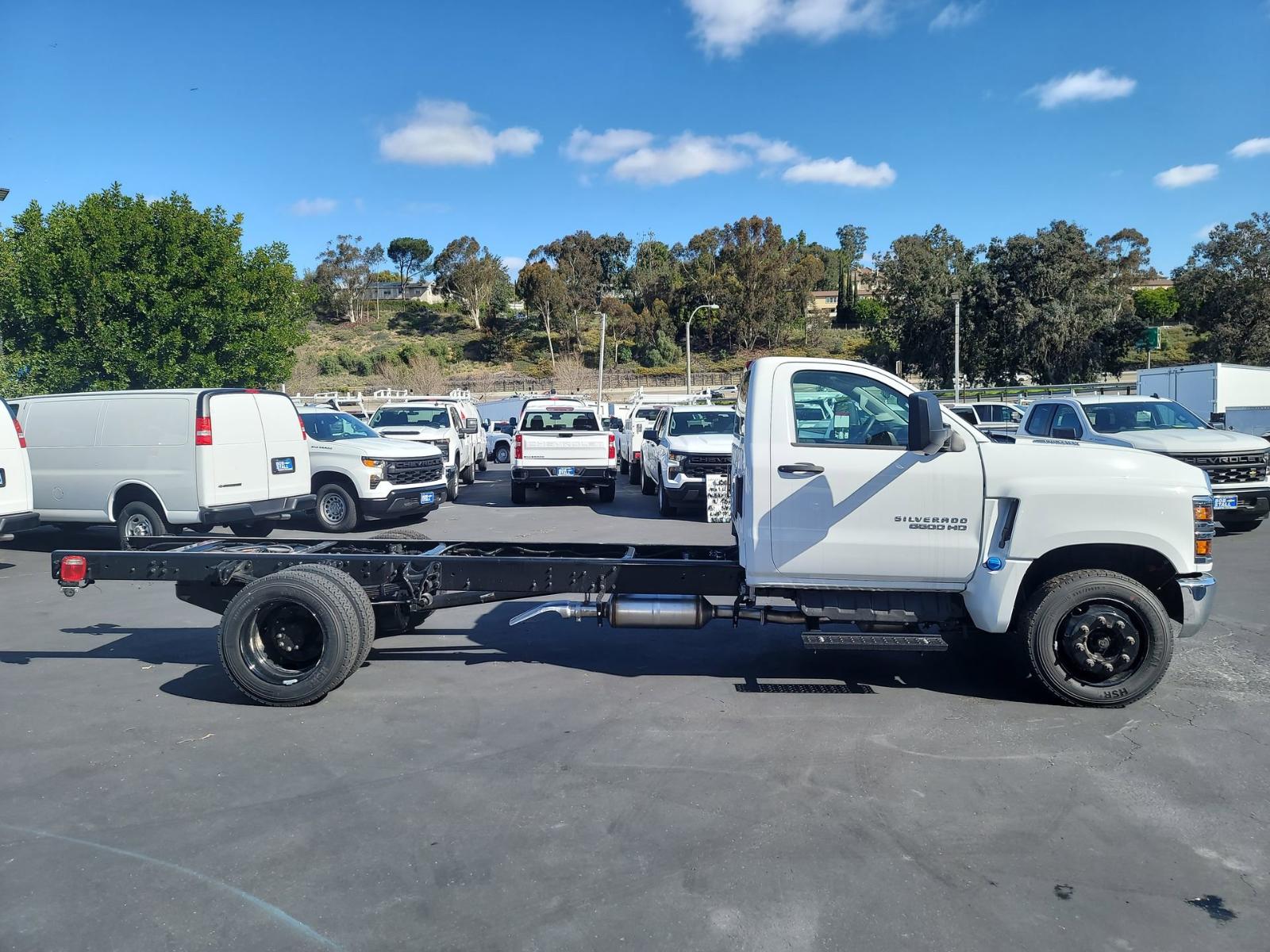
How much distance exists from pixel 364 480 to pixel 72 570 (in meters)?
7.78

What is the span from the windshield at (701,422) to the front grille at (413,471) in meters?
4.27

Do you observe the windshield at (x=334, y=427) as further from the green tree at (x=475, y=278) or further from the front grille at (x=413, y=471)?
the green tree at (x=475, y=278)

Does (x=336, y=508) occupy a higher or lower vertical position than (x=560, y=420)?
lower

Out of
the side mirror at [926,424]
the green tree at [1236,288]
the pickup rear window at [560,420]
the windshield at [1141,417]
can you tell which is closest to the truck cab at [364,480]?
the pickup rear window at [560,420]

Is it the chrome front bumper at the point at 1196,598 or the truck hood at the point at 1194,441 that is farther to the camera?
the truck hood at the point at 1194,441

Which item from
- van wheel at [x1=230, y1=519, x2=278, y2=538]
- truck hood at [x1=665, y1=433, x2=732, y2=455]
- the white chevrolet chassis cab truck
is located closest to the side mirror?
the white chevrolet chassis cab truck

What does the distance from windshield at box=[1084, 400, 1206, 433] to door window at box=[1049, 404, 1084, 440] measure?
0.17 metres

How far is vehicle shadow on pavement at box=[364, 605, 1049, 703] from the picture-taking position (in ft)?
20.9

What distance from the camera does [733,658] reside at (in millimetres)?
7066

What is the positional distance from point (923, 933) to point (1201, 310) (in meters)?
54.7

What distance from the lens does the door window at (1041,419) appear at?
14609mm

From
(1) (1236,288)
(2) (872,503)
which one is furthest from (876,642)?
(1) (1236,288)

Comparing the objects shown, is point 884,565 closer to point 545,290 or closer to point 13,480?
point 13,480

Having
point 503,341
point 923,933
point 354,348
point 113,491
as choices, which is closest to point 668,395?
point 503,341
